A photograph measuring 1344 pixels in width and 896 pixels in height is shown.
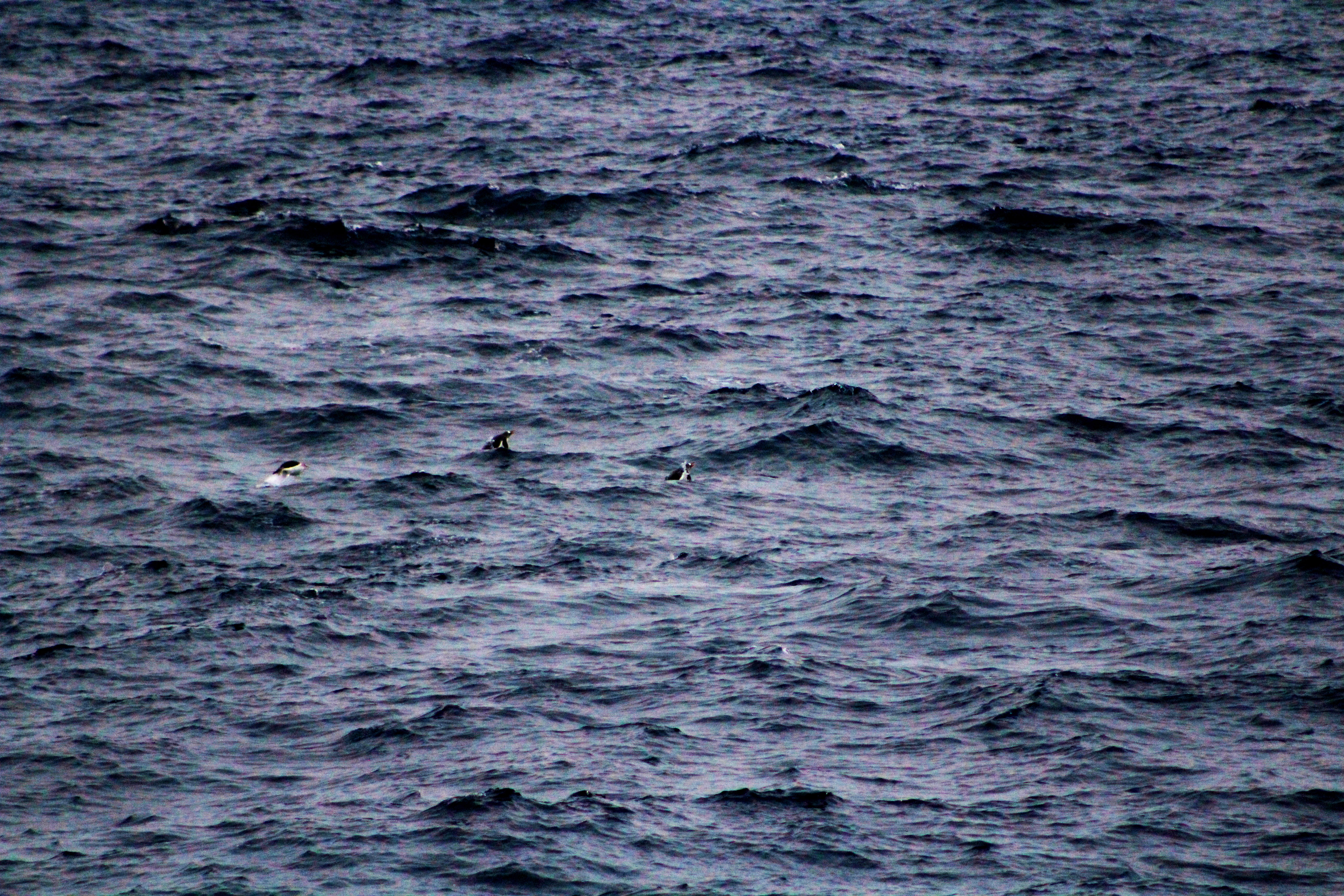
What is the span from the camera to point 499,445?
23703 millimetres

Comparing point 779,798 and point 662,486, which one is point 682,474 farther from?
point 779,798

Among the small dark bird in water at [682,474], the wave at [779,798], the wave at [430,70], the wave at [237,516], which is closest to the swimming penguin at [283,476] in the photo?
the wave at [237,516]

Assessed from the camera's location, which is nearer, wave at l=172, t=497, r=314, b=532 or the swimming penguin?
wave at l=172, t=497, r=314, b=532

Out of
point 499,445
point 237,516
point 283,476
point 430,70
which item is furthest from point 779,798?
point 430,70

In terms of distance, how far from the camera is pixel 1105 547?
68.6 ft

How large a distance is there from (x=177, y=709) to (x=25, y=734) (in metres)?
1.50

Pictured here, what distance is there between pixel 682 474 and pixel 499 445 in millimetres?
2828

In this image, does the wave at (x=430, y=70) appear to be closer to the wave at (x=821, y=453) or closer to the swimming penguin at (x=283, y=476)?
the swimming penguin at (x=283, y=476)

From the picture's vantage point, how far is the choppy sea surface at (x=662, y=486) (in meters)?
14.9

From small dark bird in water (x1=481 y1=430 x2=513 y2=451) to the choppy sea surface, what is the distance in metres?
0.11

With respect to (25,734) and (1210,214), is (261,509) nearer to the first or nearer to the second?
(25,734)

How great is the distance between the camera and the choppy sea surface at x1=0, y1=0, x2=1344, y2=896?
1493cm

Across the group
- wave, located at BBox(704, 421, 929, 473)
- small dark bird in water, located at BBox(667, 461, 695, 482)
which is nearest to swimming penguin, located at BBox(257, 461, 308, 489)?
small dark bird in water, located at BBox(667, 461, 695, 482)

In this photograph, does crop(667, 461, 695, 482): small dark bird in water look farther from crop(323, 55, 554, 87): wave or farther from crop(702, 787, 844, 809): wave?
crop(323, 55, 554, 87): wave
